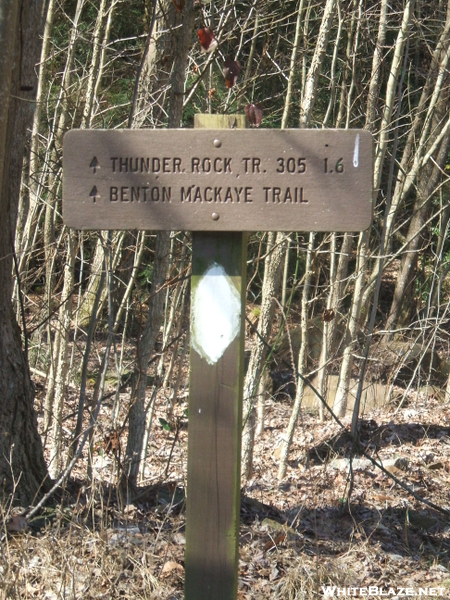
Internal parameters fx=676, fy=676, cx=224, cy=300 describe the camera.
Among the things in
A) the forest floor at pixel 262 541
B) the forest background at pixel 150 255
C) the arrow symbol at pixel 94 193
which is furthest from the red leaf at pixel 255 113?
the forest floor at pixel 262 541

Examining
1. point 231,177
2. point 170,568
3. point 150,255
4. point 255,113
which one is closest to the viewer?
point 231,177

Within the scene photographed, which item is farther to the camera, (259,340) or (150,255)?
(150,255)

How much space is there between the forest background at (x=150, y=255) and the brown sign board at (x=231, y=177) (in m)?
1.32

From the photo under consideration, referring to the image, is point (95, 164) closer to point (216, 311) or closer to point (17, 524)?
point (216, 311)

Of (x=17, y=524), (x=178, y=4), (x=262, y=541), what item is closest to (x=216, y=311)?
(x=17, y=524)

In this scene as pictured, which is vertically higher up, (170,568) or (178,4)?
(178,4)

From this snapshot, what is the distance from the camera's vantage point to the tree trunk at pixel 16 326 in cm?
369

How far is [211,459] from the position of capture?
7.63 feet

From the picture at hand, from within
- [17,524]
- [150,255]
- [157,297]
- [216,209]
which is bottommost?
[17,524]

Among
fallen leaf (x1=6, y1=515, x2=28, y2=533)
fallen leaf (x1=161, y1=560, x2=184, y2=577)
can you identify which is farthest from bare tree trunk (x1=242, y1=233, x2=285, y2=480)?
fallen leaf (x1=6, y1=515, x2=28, y2=533)

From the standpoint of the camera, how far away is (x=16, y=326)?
12.6 ft

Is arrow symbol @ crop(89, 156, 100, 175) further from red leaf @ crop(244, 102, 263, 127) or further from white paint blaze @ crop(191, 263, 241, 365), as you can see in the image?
red leaf @ crop(244, 102, 263, 127)

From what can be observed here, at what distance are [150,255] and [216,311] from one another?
8.26 meters

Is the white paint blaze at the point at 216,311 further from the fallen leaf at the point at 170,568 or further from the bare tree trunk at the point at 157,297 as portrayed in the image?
the bare tree trunk at the point at 157,297
